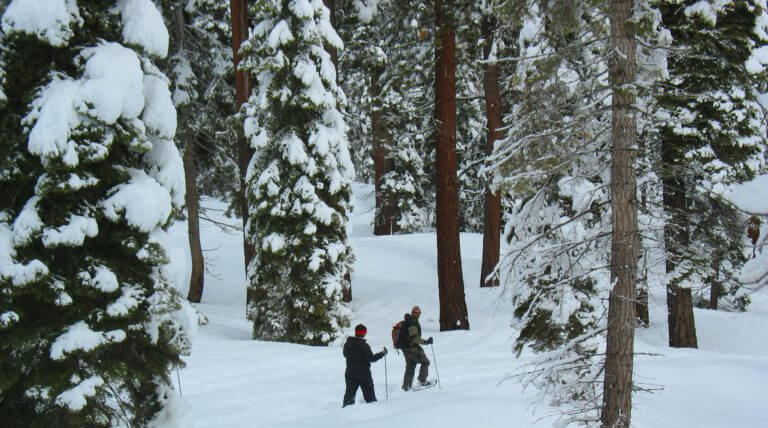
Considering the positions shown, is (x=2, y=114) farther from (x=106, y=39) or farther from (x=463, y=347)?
(x=463, y=347)

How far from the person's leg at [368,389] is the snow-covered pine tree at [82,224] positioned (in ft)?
13.3

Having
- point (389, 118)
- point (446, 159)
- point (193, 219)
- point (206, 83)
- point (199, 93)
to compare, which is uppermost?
point (206, 83)

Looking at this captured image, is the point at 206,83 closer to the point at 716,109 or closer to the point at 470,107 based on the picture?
the point at 470,107

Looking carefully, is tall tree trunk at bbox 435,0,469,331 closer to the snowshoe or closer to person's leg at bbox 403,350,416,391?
the snowshoe

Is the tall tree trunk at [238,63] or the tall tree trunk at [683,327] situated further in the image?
the tall tree trunk at [238,63]

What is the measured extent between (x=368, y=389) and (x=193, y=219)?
1091 centimetres

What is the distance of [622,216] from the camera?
21.2 feet

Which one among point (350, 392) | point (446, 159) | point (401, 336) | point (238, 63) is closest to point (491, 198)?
point (446, 159)

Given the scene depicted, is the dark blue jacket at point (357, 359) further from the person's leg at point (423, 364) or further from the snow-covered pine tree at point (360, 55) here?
the snow-covered pine tree at point (360, 55)

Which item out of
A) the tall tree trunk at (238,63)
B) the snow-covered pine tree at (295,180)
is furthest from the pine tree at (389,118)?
the tall tree trunk at (238,63)

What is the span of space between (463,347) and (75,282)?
10.1m

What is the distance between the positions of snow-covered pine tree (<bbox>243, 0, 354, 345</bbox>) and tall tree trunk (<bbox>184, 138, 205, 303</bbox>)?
4.61m

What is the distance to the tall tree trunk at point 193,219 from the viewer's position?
746 inches

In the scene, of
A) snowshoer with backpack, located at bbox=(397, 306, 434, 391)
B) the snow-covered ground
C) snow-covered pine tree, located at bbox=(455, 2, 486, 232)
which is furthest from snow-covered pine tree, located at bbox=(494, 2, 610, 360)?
snowshoer with backpack, located at bbox=(397, 306, 434, 391)
